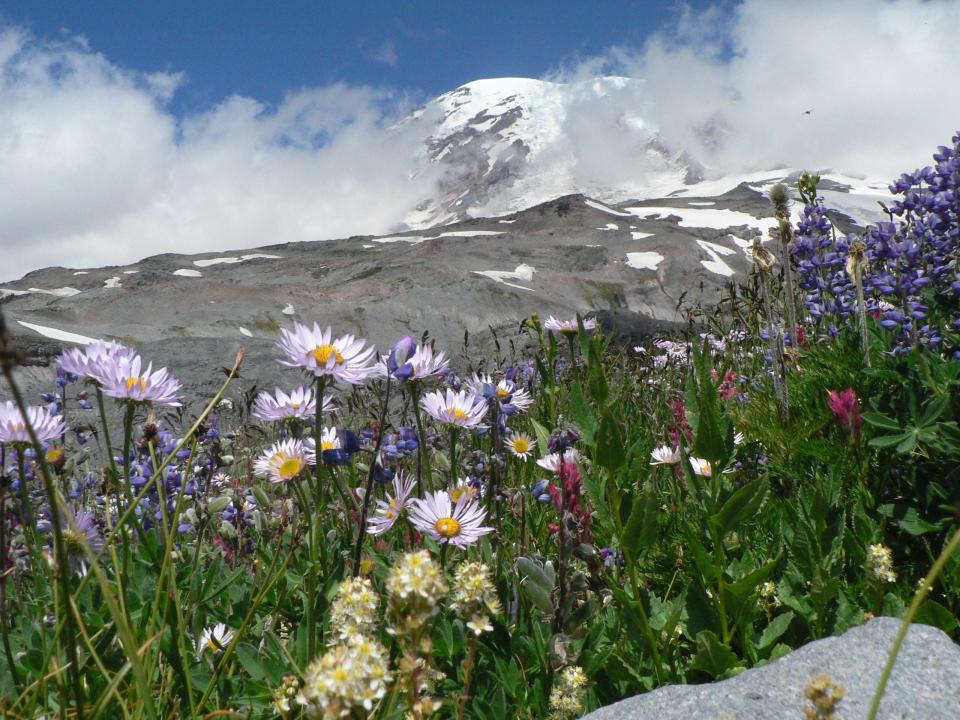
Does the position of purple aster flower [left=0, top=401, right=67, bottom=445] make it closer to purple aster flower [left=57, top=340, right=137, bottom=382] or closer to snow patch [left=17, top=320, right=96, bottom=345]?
purple aster flower [left=57, top=340, right=137, bottom=382]

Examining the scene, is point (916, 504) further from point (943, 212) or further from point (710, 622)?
point (943, 212)

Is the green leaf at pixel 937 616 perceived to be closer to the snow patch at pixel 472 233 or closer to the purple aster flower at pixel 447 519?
the purple aster flower at pixel 447 519

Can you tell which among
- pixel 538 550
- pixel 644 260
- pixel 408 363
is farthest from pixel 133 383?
pixel 644 260

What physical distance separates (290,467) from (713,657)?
3.63 feet

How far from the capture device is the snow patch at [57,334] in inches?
284

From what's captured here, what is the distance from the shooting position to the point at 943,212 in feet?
9.47

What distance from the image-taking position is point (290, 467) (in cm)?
186

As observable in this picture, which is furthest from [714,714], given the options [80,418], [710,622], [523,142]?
[523,142]

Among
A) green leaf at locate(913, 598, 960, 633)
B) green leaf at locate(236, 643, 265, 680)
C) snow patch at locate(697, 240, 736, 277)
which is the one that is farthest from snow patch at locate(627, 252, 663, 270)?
green leaf at locate(236, 643, 265, 680)

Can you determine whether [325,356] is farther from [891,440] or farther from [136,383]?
[891,440]

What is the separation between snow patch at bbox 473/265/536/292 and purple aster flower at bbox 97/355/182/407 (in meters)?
9.29

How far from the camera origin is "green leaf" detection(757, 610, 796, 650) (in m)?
1.69

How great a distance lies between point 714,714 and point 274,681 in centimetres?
96

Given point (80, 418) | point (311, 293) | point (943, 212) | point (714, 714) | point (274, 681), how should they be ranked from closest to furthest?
point (714, 714)
point (274, 681)
point (943, 212)
point (80, 418)
point (311, 293)
